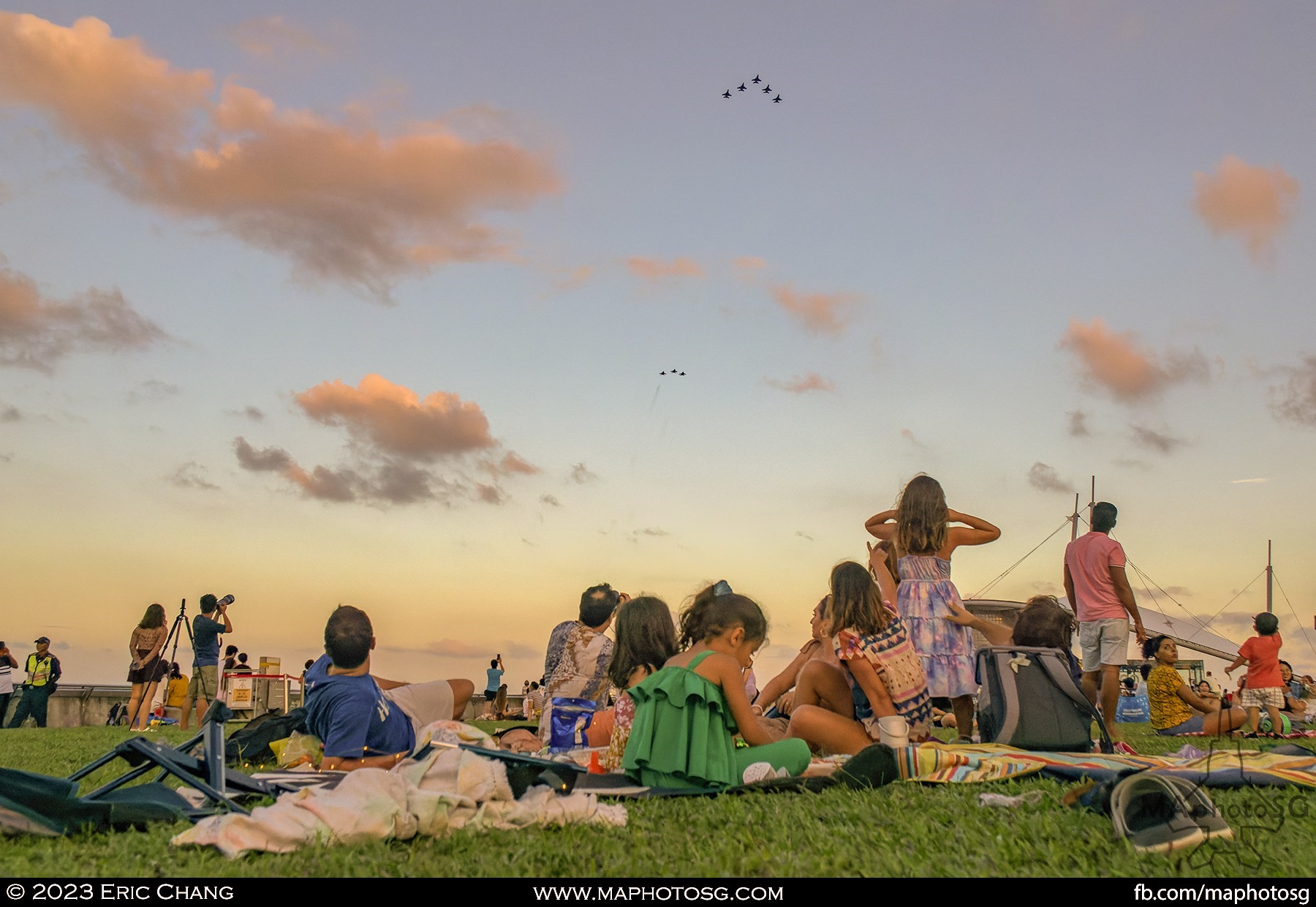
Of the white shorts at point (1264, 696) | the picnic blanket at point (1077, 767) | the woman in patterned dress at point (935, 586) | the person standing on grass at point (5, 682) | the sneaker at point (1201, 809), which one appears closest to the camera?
the sneaker at point (1201, 809)

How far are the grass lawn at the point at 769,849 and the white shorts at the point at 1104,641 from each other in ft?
14.2

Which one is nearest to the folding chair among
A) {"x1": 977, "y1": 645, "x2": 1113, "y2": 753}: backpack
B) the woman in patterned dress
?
{"x1": 977, "y1": 645, "x2": 1113, "y2": 753}: backpack

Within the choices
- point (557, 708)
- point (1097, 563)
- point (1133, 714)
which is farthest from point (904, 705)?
point (1133, 714)

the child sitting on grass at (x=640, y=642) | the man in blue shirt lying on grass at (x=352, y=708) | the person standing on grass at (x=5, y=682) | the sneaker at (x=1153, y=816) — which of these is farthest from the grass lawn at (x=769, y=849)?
the person standing on grass at (x=5, y=682)

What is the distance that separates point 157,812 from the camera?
13.0 ft

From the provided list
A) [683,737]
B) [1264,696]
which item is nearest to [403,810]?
[683,737]

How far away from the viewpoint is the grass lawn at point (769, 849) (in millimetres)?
3084

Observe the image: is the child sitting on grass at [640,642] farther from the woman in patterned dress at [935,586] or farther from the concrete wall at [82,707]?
the concrete wall at [82,707]

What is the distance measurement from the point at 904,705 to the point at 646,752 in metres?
2.41

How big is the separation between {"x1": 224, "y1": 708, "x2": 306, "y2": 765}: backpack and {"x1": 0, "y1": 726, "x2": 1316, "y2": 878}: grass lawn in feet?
9.80
